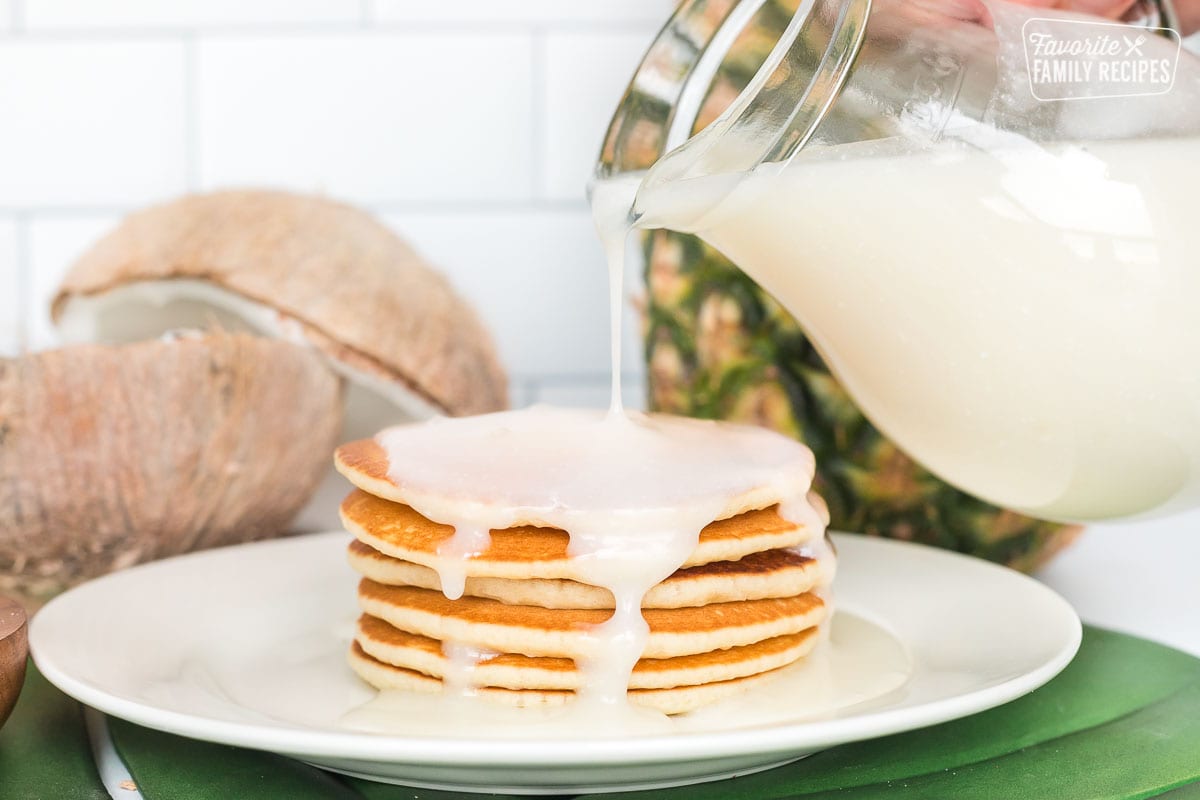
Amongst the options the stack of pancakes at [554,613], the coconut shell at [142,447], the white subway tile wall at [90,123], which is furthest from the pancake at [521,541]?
the white subway tile wall at [90,123]

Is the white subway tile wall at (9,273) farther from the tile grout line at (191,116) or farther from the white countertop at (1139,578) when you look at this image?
the white countertop at (1139,578)

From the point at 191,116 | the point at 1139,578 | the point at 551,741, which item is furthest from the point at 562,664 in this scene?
the point at 191,116

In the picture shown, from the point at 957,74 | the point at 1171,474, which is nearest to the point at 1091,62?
the point at 957,74

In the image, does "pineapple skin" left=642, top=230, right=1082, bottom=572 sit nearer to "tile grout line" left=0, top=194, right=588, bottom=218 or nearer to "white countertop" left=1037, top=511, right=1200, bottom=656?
"white countertop" left=1037, top=511, right=1200, bottom=656

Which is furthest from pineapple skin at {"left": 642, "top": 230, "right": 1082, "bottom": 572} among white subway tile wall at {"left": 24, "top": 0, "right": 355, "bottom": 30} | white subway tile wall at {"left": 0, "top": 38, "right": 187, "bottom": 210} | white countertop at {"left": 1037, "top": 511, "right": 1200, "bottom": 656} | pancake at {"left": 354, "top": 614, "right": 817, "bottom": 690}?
white subway tile wall at {"left": 0, "top": 38, "right": 187, "bottom": 210}

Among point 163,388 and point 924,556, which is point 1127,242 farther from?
point 163,388
